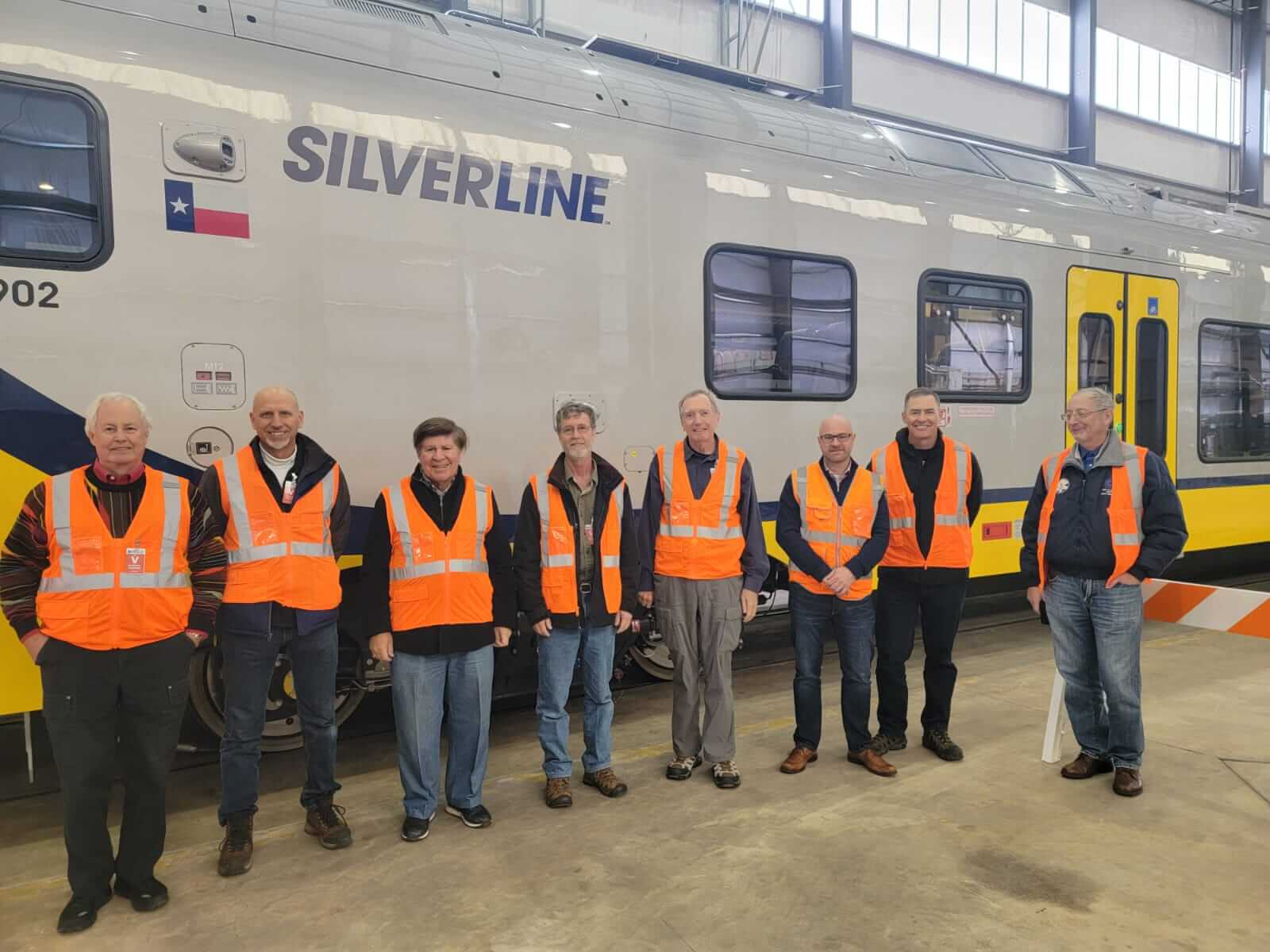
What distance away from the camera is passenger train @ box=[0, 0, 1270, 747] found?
347 cm

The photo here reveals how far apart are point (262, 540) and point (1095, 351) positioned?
5856 millimetres

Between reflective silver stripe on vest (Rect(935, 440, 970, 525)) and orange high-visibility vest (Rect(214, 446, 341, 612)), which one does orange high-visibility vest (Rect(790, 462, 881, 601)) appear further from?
orange high-visibility vest (Rect(214, 446, 341, 612))

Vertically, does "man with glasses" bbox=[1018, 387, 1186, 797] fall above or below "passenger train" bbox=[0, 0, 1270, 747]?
below

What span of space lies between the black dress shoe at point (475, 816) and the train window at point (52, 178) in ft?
8.29

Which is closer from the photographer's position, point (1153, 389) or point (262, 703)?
point (262, 703)

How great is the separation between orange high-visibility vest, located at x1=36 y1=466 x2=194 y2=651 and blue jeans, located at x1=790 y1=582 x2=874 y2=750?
265 cm

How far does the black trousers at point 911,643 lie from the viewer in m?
4.53

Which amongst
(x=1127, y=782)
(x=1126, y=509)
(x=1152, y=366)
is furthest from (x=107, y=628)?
(x=1152, y=366)

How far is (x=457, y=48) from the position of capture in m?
4.39

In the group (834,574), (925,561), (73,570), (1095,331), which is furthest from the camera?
(1095,331)

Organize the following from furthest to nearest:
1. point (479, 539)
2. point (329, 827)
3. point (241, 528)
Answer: point (479, 539) → point (329, 827) → point (241, 528)

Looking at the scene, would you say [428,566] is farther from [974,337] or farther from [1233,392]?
[1233,392]

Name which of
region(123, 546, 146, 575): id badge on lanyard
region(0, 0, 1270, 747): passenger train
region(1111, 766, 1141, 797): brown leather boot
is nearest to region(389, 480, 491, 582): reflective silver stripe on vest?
region(0, 0, 1270, 747): passenger train

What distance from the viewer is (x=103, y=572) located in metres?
3.00
